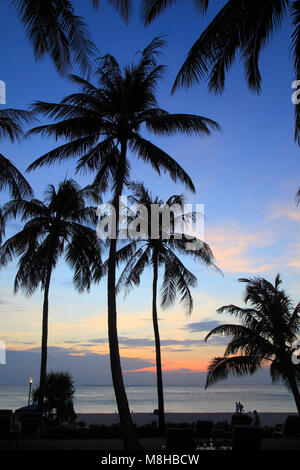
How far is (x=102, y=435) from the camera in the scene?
15250 mm

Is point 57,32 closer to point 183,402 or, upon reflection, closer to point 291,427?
point 291,427

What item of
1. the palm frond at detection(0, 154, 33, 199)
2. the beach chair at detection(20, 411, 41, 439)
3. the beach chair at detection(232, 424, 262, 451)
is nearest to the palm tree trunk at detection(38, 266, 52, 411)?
the beach chair at detection(20, 411, 41, 439)

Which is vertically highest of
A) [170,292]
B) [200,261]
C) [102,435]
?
[200,261]

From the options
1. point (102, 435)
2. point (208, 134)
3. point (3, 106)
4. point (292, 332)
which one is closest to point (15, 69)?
point (3, 106)

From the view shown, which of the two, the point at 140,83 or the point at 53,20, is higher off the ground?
the point at 140,83

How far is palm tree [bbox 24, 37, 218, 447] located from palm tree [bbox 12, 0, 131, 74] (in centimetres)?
355

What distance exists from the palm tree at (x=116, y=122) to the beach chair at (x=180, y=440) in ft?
21.5

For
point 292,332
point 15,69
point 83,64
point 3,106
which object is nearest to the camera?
point 83,64

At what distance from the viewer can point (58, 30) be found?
9.40 metres

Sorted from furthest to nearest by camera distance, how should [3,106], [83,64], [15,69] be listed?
[3,106] → [15,69] → [83,64]

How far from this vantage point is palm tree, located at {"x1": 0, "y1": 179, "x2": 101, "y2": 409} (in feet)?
64.0

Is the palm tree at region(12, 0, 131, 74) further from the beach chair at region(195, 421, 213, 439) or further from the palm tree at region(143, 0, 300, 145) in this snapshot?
the beach chair at region(195, 421, 213, 439)

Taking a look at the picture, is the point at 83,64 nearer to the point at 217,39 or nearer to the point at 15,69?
the point at 217,39
